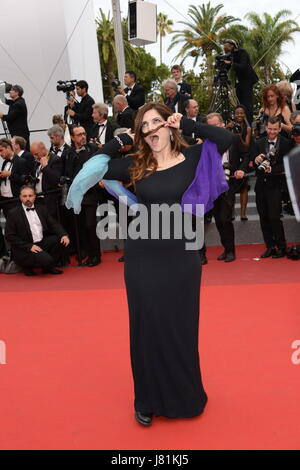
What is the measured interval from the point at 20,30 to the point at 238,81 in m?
6.60

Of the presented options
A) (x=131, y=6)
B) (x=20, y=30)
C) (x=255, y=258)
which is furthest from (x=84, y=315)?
(x=20, y=30)

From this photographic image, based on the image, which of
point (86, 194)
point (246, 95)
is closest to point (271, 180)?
point (86, 194)

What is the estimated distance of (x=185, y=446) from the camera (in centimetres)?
292

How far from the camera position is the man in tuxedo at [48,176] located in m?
7.47

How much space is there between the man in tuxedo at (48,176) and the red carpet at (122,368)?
1551mm

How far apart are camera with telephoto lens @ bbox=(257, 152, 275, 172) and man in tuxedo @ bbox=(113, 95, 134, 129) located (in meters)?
2.10

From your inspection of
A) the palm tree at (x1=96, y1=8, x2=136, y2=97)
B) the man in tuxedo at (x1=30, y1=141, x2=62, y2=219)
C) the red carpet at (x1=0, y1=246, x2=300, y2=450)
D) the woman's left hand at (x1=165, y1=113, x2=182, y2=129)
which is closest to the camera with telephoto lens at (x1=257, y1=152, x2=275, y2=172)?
the red carpet at (x1=0, y1=246, x2=300, y2=450)

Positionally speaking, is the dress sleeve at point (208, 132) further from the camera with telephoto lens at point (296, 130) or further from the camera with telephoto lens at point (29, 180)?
the camera with telephoto lens at point (29, 180)

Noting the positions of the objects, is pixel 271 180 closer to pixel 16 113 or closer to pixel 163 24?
pixel 16 113

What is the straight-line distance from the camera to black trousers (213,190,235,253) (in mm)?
6966

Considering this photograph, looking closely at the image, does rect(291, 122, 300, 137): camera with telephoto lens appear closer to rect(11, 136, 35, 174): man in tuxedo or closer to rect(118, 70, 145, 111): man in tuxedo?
rect(118, 70, 145, 111): man in tuxedo

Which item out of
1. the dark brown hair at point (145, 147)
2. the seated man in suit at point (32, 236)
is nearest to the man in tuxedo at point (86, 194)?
the seated man in suit at point (32, 236)

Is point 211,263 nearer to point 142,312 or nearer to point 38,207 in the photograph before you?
point 38,207

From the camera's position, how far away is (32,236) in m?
7.14
